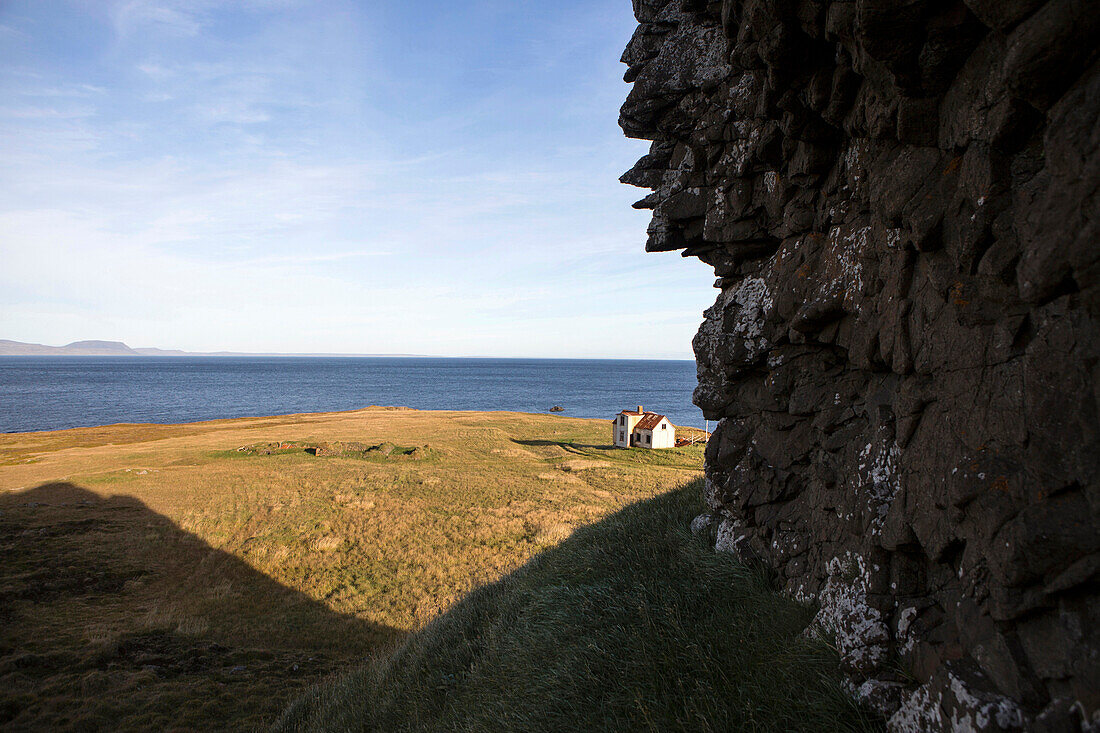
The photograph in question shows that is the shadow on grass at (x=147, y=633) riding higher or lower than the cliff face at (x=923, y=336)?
lower

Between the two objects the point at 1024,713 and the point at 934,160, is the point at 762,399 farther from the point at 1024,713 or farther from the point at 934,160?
the point at 1024,713

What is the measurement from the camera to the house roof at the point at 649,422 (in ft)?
160

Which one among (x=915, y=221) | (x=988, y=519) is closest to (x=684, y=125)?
(x=915, y=221)

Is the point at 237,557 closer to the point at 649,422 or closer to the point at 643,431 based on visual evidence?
the point at 643,431

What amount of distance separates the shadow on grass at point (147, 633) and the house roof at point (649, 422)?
34044 mm

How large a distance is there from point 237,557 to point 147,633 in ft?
21.4

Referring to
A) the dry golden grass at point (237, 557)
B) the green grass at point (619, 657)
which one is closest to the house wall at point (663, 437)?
the dry golden grass at point (237, 557)

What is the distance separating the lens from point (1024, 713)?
330 cm

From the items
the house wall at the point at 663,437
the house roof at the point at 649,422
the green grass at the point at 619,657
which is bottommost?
the house wall at the point at 663,437

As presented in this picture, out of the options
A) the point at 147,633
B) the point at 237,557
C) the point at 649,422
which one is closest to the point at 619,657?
the point at 147,633

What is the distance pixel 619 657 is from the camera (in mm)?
6594

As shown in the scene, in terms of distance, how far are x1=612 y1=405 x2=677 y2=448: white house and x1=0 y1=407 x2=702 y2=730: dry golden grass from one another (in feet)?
7.60

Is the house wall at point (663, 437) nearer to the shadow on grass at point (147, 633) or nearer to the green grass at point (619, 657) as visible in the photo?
the shadow on grass at point (147, 633)

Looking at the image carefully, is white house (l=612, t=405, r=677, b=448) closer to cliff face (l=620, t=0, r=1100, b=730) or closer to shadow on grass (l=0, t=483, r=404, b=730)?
shadow on grass (l=0, t=483, r=404, b=730)
